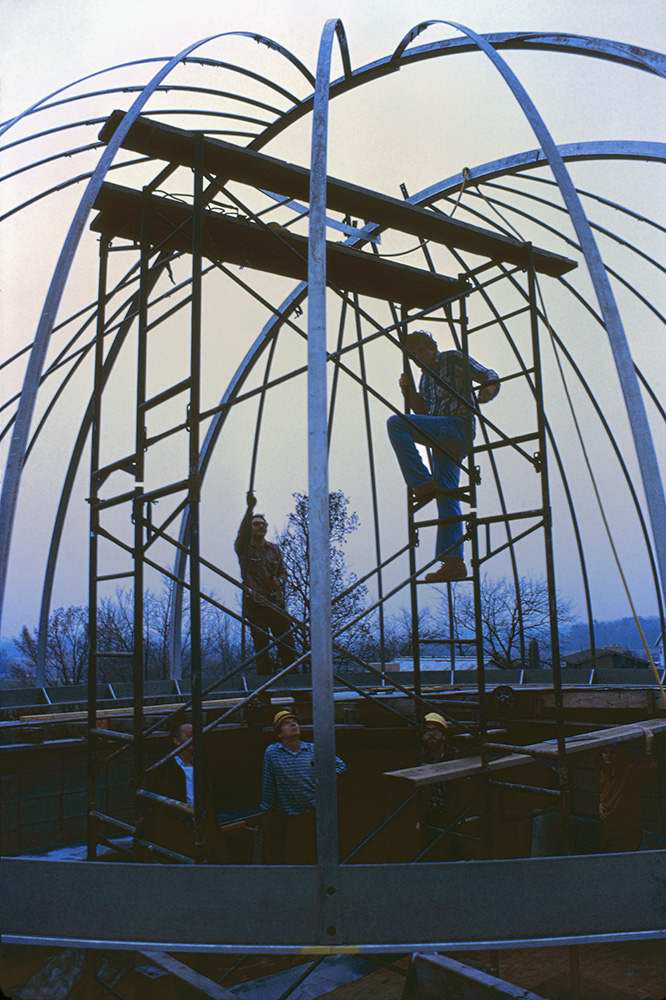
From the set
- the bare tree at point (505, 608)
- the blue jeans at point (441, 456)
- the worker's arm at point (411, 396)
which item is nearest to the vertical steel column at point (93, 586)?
the blue jeans at point (441, 456)

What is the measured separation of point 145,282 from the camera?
6918 millimetres

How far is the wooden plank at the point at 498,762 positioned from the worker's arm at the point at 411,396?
3.75 m

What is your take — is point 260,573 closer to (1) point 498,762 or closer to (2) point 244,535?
(2) point 244,535

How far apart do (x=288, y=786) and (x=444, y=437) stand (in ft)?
12.5

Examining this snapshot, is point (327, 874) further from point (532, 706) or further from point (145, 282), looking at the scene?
point (532, 706)

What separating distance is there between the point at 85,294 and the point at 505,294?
966 centimetres

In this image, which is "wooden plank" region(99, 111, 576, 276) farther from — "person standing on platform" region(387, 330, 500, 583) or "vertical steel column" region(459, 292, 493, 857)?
"person standing on platform" region(387, 330, 500, 583)

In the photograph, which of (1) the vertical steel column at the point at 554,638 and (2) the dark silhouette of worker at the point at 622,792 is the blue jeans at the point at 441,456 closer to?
(1) the vertical steel column at the point at 554,638

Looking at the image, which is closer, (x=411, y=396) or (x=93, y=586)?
(x=93, y=586)

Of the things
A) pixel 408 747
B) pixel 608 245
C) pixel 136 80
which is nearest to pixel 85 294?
pixel 136 80

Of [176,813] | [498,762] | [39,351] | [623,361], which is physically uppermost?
[39,351]

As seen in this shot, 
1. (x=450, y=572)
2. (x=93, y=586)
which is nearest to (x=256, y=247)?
(x=93, y=586)

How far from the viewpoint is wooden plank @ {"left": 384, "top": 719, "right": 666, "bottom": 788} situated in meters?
6.30

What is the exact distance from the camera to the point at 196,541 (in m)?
5.95
